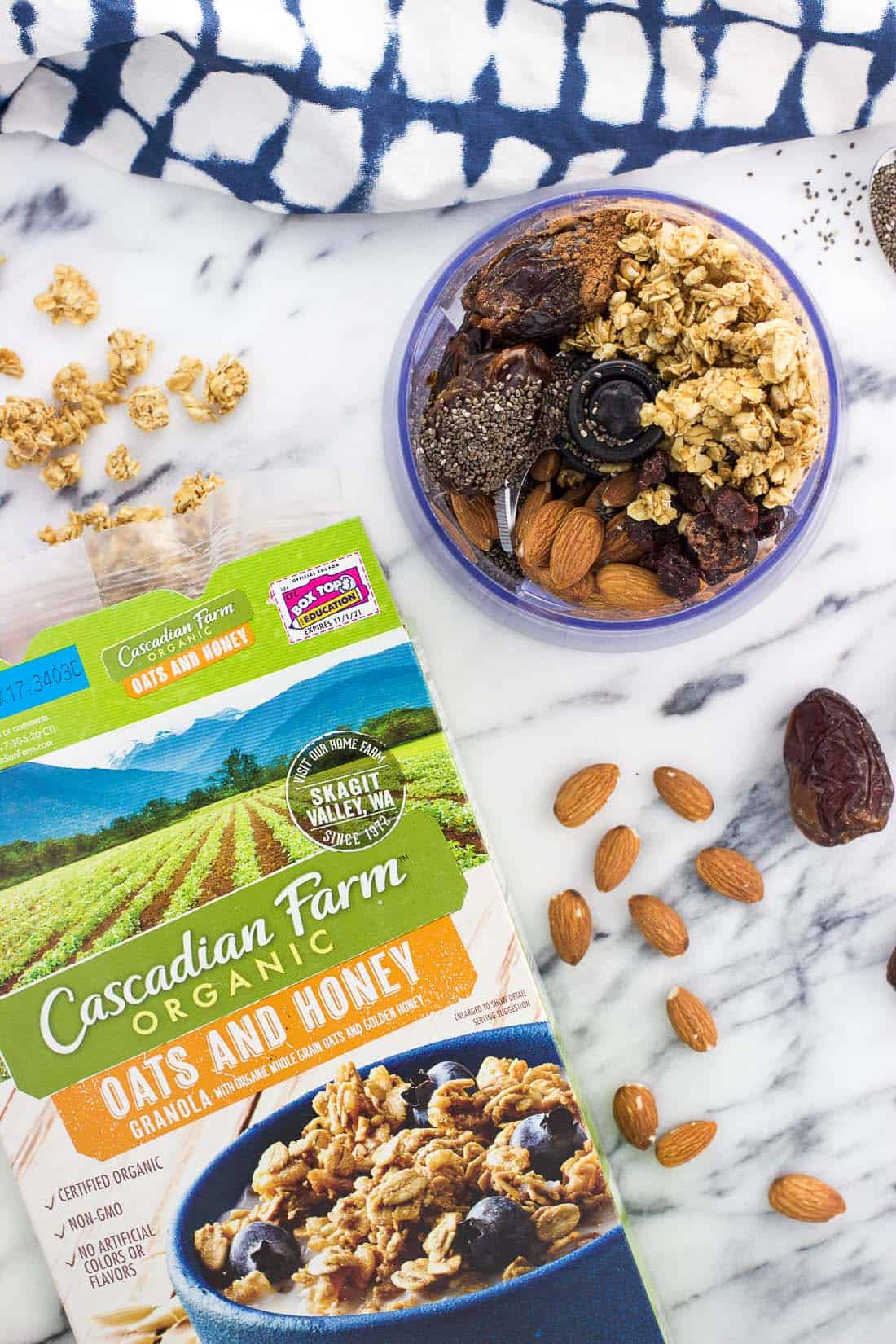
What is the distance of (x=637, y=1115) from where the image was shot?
967 mm

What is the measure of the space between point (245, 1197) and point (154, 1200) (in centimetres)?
7

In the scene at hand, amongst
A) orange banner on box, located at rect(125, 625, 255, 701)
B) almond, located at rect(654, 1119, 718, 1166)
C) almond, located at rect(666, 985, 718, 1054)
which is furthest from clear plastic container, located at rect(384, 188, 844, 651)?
almond, located at rect(654, 1119, 718, 1166)

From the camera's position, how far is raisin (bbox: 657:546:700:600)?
0.85 m

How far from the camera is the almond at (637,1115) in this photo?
0.97m

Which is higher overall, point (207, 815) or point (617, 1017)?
point (207, 815)

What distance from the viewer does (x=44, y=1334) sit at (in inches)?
37.3

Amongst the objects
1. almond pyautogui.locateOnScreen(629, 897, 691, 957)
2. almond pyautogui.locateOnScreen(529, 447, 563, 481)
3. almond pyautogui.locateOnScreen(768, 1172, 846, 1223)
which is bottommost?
almond pyautogui.locateOnScreen(768, 1172, 846, 1223)

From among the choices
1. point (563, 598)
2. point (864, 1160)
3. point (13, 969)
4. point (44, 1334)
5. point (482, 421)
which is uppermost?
point (482, 421)

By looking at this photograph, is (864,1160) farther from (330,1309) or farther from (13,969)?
(13,969)

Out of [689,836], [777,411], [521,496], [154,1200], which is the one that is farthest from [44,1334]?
[777,411]

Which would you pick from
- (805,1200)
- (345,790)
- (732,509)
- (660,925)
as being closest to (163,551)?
(345,790)

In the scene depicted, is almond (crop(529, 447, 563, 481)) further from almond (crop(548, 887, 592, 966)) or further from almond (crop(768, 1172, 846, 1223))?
almond (crop(768, 1172, 846, 1223))

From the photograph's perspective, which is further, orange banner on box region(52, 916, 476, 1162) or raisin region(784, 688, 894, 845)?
raisin region(784, 688, 894, 845)

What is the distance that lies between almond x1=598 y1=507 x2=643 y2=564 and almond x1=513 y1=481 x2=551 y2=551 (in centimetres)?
5
